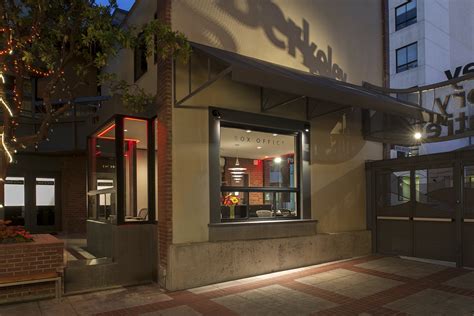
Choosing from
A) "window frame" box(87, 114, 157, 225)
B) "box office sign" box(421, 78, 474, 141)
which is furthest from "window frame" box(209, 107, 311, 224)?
"box office sign" box(421, 78, 474, 141)

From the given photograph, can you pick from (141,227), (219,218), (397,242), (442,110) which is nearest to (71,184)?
(141,227)

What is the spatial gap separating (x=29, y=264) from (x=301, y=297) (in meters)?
4.34

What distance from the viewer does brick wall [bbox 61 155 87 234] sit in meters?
14.0

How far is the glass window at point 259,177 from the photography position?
26.3 feet

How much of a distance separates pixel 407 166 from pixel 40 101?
41.6 feet

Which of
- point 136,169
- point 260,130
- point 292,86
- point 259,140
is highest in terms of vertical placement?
point 292,86

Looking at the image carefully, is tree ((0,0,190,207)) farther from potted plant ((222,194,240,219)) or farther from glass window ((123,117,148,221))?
potted plant ((222,194,240,219))

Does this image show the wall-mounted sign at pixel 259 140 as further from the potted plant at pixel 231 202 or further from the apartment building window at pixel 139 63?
the apartment building window at pixel 139 63

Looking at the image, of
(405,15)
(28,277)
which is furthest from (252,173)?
(405,15)

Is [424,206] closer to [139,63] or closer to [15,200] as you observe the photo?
[139,63]

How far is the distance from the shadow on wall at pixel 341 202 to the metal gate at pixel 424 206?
276 millimetres

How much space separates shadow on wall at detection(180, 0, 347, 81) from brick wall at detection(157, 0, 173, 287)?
41.1 inches

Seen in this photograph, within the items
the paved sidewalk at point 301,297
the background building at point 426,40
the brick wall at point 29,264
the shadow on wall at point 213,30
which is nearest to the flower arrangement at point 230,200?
the paved sidewalk at point 301,297

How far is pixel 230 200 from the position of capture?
318 inches
